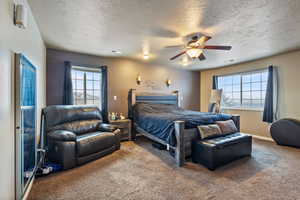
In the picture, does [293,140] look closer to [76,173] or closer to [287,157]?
[287,157]

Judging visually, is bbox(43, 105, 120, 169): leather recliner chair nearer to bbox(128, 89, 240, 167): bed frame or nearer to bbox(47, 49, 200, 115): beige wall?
bbox(47, 49, 200, 115): beige wall

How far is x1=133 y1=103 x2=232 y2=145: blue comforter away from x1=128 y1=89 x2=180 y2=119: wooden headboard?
273 millimetres

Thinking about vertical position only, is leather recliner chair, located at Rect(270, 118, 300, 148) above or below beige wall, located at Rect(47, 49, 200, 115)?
below

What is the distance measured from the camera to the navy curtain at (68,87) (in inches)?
168

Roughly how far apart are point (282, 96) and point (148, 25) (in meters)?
4.53

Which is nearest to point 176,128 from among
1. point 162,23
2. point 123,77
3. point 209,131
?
point 209,131

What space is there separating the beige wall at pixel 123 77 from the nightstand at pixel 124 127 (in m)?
A: 0.66

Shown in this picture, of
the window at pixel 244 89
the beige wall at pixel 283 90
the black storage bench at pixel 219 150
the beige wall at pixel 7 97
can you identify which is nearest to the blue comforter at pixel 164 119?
the black storage bench at pixel 219 150

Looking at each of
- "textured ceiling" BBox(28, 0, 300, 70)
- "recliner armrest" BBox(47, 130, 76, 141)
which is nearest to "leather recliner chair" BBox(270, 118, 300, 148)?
"textured ceiling" BBox(28, 0, 300, 70)

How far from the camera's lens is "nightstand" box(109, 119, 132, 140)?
4598 millimetres

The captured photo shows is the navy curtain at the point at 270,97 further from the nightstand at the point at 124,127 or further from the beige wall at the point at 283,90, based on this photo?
the nightstand at the point at 124,127

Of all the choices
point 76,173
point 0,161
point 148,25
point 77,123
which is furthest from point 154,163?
point 148,25

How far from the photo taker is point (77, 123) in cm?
379

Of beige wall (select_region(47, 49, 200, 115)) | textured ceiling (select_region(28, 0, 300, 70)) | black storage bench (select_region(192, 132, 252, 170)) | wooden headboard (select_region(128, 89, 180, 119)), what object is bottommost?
black storage bench (select_region(192, 132, 252, 170))
